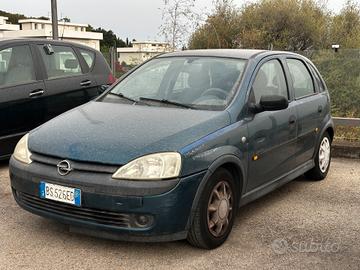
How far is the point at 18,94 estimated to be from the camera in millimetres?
6273

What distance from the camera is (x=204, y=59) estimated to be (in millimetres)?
4953

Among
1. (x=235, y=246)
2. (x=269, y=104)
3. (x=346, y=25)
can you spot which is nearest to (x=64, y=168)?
(x=235, y=246)

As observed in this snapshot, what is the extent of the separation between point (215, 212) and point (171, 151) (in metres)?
0.69

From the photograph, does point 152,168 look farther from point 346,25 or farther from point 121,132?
point 346,25

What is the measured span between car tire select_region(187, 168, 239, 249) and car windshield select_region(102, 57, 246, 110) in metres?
0.69

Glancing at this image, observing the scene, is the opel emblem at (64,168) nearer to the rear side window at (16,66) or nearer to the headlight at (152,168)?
the headlight at (152,168)

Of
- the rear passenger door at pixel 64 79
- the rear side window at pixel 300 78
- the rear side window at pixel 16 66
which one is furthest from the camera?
the rear passenger door at pixel 64 79

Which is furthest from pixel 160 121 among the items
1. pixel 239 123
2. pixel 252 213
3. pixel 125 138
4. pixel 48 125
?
pixel 252 213

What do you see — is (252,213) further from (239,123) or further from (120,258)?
(120,258)

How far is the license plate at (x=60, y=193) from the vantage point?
3.62m

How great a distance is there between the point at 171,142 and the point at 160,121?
0.43 metres

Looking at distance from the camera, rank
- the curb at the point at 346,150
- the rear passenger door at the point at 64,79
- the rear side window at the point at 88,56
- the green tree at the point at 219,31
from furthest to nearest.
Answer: the green tree at the point at 219,31
the curb at the point at 346,150
the rear side window at the point at 88,56
the rear passenger door at the point at 64,79

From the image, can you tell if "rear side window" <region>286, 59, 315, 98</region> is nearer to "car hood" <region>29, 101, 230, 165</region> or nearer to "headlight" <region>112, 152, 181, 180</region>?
"car hood" <region>29, 101, 230, 165</region>

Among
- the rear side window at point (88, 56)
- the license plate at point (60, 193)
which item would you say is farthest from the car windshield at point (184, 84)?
the rear side window at point (88, 56)
